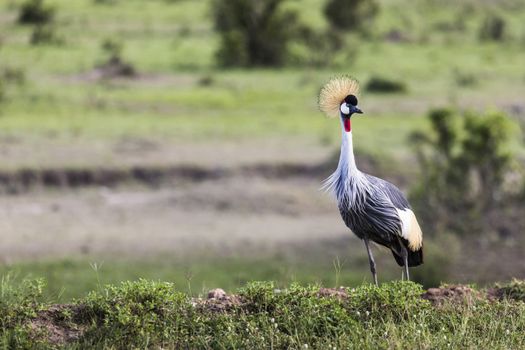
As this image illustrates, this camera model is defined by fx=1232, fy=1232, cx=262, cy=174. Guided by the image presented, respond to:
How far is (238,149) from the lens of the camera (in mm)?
21891

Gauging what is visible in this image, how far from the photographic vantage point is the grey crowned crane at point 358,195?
310 inches

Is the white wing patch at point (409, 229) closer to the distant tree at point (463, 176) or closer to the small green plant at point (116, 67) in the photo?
the distant tree at point (463, 176)

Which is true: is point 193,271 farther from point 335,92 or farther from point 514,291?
point 335,92

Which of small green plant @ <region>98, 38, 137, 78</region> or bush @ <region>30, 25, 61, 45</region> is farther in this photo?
bush @ <region>30, 25, 61, 45</region>

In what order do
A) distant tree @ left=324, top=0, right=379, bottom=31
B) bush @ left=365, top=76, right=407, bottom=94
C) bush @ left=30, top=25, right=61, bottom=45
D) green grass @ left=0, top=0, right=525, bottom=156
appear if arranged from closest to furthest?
green grass @ left=0, top=0, right=525, bottom=156, bush @ left=365, top=76, right=407, bottom=94, bush @ left=30, top=25, right=61, bottom=45, distant tree @ left=324, top=0, right=379, bottom=31

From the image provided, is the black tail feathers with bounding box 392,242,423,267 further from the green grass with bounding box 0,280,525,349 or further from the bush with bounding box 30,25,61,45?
the bush with bounding box 30,25,61,45

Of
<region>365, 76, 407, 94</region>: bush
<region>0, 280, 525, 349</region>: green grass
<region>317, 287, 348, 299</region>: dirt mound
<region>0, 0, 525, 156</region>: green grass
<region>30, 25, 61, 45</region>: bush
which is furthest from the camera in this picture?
<region>30, 25, 61, 45</region>: bush

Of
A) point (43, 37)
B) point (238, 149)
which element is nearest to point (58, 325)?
point (238, 149)

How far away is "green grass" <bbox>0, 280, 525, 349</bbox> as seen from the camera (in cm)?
730

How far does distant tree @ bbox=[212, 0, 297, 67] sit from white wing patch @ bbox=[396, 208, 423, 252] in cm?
2274

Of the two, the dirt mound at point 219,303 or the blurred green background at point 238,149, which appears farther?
the blurred green background at point 238,149

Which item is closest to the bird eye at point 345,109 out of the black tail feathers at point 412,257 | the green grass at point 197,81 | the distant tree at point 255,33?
the black tail feathers at point 412,257

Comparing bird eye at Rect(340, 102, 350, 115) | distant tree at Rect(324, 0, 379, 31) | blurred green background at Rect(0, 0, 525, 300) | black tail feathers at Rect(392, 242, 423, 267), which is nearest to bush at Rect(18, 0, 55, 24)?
blurred green background at Rect(0, 0, 525, 300)

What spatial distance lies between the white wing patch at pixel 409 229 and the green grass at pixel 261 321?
0.40 m
